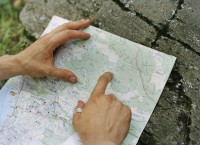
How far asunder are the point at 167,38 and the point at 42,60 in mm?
612

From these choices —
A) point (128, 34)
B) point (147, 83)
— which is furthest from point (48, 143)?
point (128, 34)

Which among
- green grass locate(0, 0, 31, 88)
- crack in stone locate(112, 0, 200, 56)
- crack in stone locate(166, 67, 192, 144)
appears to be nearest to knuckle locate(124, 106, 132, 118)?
crack in stone locate(166, 67, 192, 144)

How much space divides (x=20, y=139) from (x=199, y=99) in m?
0.82

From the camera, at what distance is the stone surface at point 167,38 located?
1.64 meters

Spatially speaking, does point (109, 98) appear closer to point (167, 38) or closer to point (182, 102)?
point (182, 102)

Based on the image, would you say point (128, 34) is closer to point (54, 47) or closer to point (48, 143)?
point (54, 47)

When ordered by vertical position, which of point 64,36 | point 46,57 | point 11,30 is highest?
point 64,36

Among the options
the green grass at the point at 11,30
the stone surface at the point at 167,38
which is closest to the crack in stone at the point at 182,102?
the stone surface at the point at 167,38

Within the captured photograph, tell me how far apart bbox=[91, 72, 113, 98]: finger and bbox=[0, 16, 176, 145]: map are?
1.3 inches

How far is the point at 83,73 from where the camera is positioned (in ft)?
5.80

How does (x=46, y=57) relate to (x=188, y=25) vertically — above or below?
below

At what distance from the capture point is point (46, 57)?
177 centimetres

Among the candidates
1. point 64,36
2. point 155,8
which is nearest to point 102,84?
point 64,36

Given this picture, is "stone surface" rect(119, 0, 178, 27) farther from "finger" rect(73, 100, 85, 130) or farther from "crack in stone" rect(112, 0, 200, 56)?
"finger" rect(73, 100, 85, 130)
